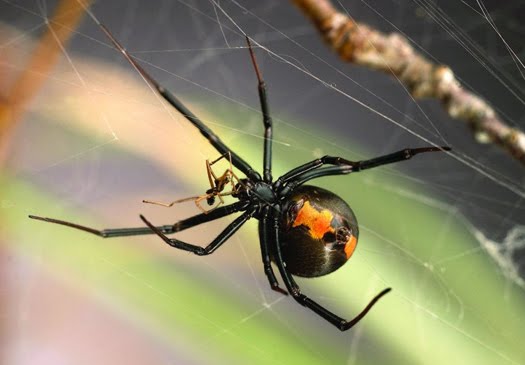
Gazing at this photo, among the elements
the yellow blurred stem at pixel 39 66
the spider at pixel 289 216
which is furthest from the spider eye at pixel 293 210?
the yellow blurred stem at pixel 39 66

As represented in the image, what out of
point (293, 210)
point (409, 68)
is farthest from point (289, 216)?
point (409, 68)

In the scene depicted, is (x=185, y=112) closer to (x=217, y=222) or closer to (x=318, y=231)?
(x=318, y=231)

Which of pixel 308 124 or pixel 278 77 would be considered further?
pixel 308 124

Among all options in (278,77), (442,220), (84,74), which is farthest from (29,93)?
(442,220)

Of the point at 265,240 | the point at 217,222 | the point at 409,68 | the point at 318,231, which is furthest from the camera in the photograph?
the point at 217,222

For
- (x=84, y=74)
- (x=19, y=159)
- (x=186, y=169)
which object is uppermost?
(x=84, y=74)

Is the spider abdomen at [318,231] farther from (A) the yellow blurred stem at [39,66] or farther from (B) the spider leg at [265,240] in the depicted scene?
(A) the yellow blurred stem at [39,66]

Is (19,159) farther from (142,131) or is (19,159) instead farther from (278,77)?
(278,77)
